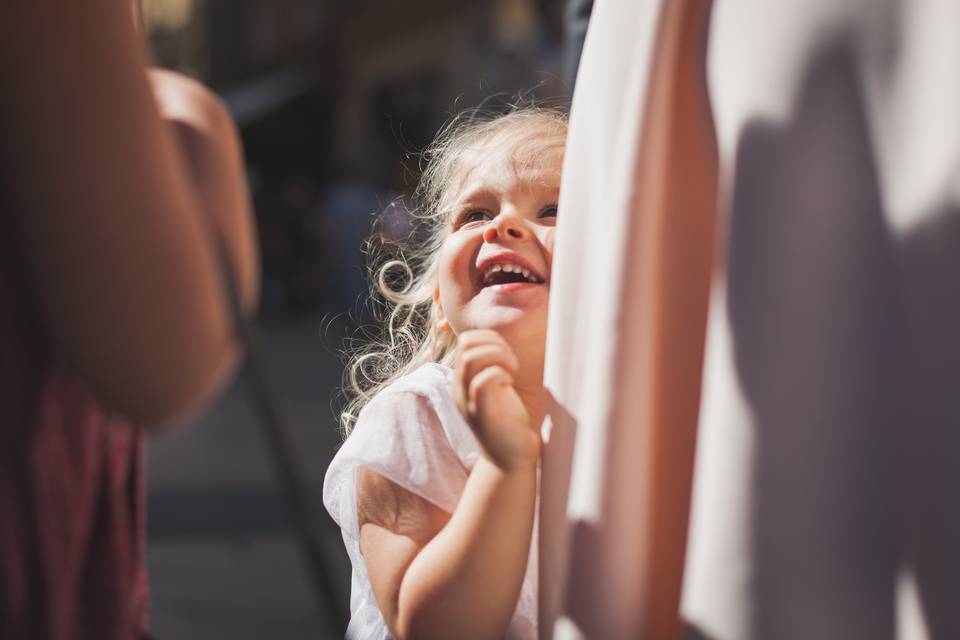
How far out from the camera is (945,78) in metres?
0.98

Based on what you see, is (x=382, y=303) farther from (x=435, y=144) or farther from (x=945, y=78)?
(x=945, y=78)

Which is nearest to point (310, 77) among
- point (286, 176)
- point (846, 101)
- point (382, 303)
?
point (286, 176)

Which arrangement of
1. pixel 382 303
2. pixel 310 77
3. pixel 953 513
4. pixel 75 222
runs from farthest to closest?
pixel 310 77, pixel 382 303, pixel 953 513, pixel 75 222

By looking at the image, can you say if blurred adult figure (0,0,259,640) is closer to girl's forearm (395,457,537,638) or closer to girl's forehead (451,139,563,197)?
girl's forearm (395,457,537,638)

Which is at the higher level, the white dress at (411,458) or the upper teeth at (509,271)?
the upper teeth at (509,271)

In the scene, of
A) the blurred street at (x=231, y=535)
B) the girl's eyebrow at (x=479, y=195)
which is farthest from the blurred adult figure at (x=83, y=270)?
the blurred street at (x=231, y=535)

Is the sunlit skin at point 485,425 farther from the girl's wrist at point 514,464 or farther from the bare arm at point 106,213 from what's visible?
the bare arm at point 106,213

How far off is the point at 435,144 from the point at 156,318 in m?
1.17

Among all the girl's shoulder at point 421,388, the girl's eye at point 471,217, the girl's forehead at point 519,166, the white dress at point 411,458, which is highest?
the girl's forehead at point 519,166

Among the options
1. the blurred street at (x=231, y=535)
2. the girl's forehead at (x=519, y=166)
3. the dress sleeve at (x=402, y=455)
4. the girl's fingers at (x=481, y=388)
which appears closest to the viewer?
the girl's fingers at (x=481, y=388)

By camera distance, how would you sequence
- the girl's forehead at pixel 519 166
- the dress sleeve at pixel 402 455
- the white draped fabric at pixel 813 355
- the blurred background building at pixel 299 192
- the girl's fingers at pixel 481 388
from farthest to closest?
the blurred background building at pixel 299 192
the girl's forehead at pixel 519 166
the dress sleeve at pixel 402 455
the girl's fingers at pixel 481 388
the white draped fabric at pixel 813 355

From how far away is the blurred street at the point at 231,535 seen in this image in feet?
10.6

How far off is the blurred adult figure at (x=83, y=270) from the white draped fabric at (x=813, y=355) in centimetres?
40

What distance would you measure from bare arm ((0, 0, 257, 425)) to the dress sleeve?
0.55m
